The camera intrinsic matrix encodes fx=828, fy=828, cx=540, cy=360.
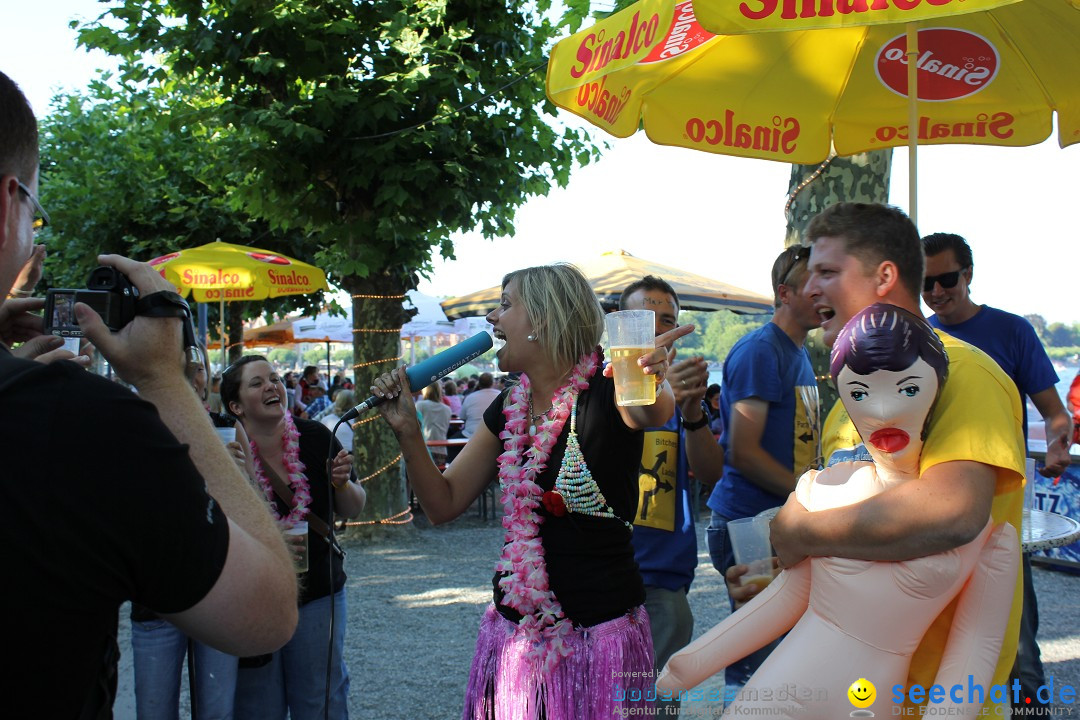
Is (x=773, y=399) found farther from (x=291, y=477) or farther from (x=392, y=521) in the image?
(x=392, y=521)

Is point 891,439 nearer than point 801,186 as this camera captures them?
Yes

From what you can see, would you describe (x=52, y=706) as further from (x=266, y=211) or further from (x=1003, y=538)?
(x=266, y=211)

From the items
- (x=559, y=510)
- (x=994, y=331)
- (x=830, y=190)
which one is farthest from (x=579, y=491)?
(x=830, y=190)

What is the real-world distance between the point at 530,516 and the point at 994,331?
8.62 feet

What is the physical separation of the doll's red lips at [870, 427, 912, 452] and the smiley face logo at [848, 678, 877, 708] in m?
0.48

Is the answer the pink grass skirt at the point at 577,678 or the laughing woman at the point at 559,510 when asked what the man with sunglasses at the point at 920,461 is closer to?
the laughing woman at the point at 559,510

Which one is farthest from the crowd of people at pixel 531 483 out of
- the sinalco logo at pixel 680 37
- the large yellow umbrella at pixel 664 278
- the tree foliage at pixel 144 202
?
the tree foliage at pixel 144 202

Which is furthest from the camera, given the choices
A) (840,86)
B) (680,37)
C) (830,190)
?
(830,190)

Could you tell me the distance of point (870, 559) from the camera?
1713mm

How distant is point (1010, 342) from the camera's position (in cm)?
394

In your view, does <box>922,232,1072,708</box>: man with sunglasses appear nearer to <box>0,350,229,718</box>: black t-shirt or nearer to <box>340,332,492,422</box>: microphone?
<box>340,332,492,422</box>: microphone

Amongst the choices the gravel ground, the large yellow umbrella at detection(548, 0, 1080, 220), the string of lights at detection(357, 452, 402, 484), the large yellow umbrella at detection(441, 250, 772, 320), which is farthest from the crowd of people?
the large yellow umbrella at detection(441, 250, 772, 320)

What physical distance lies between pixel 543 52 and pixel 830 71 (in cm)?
534

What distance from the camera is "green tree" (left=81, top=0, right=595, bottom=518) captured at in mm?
7449
